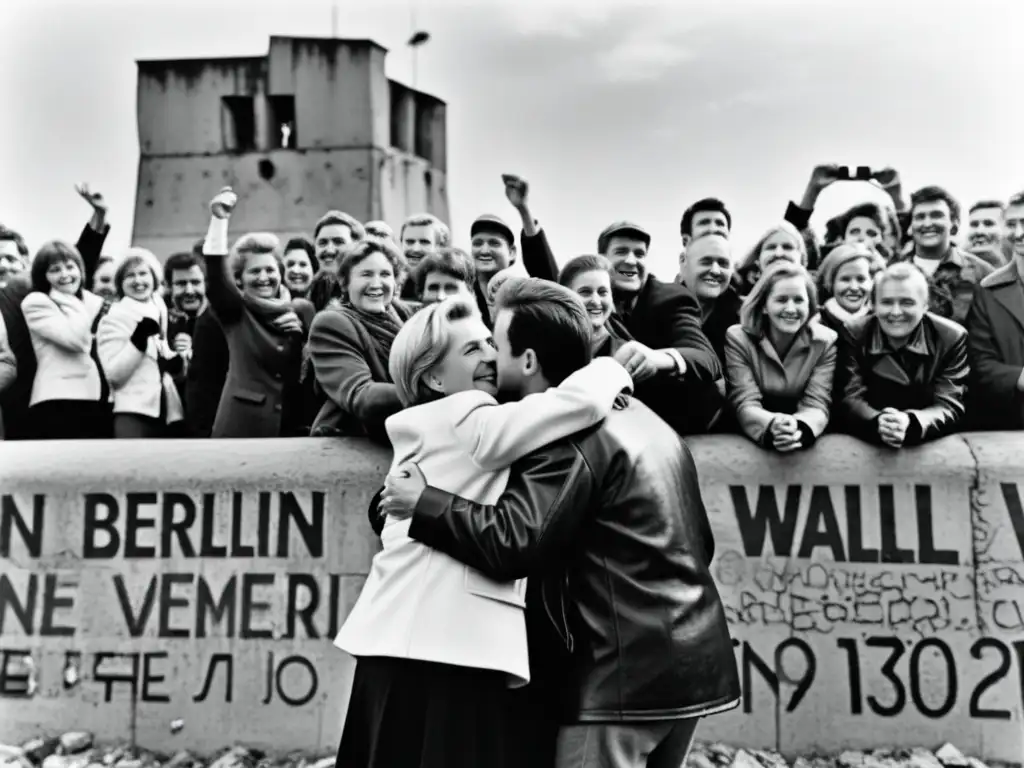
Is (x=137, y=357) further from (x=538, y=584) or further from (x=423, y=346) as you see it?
(x=538, y=584)

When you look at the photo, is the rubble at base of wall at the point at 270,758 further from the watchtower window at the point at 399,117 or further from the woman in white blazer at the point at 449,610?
the watchtower window at the point at 399,117

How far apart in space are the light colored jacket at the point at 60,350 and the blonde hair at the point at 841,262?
11.8 feet

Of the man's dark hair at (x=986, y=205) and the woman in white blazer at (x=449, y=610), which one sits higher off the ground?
the man's dark hair at (x=986, y=205)

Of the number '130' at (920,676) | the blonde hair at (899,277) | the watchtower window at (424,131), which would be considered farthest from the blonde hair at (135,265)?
the watchtower window at (424,131)

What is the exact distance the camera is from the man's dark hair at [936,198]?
550 centimetres

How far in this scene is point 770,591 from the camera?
4.35m

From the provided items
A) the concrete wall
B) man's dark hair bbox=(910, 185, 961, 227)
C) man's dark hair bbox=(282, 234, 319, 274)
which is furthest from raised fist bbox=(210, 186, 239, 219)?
man's dark hair bbox=(910, 185, 961, 227)

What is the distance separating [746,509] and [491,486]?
6.99 feet

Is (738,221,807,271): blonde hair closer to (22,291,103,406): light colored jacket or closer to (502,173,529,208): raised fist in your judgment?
(502,173,529,208): raised fist

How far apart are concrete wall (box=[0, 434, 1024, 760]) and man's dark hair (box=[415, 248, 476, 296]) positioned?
2.56 feet

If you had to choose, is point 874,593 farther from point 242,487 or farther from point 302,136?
point 302,136

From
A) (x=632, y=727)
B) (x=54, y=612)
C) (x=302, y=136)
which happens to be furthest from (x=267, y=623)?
(x=302, y=136)

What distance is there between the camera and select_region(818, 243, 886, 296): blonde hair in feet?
16.5

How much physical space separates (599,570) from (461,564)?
0.33m
